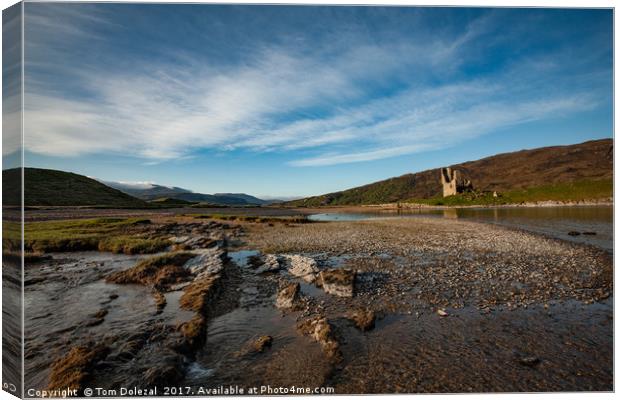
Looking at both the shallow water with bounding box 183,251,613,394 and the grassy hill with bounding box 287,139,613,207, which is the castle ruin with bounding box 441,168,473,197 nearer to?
the grassy hill with bounding box 287,139,613,207

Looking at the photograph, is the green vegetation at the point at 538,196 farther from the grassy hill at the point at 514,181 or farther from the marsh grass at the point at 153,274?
the marsh grass at the point at 153,274

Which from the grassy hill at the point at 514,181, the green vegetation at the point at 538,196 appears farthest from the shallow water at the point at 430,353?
the green vegetation at the point at 538,196

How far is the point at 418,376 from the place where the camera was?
491cm

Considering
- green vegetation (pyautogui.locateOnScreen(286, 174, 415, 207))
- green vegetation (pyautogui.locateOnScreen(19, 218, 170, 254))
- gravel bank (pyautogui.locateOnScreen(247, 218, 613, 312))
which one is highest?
green vegetation (pyautogui.locateOnScreen(286, 174, 415, 207))

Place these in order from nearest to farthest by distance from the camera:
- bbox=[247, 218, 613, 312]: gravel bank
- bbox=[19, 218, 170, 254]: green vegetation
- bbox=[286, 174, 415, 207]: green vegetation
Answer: bbox=[247, 218, 613, 312]: gravel bank, bbox=[19, 218, 170, 254]: green vegetation, bbox=[286, 174, 415, 207]: green vegetation

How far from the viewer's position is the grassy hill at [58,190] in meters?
5.18

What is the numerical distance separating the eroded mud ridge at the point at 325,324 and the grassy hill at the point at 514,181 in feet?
155

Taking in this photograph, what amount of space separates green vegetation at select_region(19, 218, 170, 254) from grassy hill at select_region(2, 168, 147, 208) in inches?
54.7

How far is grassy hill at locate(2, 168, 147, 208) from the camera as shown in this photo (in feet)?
17.0

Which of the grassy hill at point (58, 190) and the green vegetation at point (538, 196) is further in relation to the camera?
the green vegetation at point (538, 196)

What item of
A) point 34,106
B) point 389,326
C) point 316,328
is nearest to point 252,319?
point 316,328

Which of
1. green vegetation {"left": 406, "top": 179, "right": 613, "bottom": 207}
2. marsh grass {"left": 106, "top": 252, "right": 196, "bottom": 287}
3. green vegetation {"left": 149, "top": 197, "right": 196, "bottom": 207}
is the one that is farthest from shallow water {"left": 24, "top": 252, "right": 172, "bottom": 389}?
green vegetation {"left": 406, "top": 179, "right": 613, "bottom": 207}

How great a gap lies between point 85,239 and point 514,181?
131m

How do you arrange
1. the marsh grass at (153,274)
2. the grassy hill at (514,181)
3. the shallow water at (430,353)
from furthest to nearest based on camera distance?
the grassy hill at (514,181), the marsh grass at (153,274), the shallow water at (430,353)
